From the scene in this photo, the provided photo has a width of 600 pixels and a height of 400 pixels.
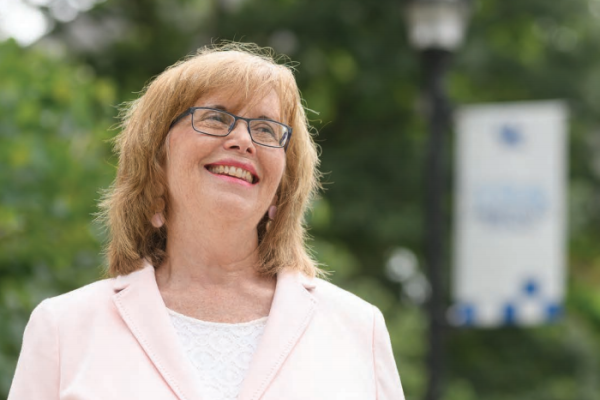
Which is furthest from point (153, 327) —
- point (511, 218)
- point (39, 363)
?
point (511, 218)

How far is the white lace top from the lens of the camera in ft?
8.12

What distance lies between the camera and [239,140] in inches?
98.2

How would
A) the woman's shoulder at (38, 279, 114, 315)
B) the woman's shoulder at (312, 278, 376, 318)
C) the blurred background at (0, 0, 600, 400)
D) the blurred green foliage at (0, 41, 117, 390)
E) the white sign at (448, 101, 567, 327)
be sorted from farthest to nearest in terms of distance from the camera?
the blurred background at (0, 0, 600, 400) < the white sign at (448, 101, 567, 327) < the blurred green foliage at (0, 41, 117, 390) < the woman's shoulder at (312, 278, 376, 318) < the woman's shoulder at (38, 279, 114, 315)

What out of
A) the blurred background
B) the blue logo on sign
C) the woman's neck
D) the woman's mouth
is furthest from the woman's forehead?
the blurred background

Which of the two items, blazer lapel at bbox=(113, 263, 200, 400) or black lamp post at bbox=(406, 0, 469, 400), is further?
black lamp post at bbox=(406, 0, 469, 400)

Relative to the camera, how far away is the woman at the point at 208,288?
2441mm

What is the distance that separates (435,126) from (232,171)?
5072 millimetres

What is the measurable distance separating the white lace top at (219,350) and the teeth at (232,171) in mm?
370

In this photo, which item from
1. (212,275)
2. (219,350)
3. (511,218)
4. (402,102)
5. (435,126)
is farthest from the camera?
(402,102)

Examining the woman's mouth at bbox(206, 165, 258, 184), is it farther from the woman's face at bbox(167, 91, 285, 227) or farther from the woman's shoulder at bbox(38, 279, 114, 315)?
the woman's shoulder at bbox(38, 279, 114, 315)

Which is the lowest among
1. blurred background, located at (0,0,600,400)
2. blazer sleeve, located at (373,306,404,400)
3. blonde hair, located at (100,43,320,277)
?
blurred background, located at (0,0,600,400)

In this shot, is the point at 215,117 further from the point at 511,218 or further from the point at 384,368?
the point at 511,218

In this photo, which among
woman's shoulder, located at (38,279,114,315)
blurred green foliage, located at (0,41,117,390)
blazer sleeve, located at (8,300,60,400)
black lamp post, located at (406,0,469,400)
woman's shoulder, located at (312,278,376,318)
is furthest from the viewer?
black lamp post, located at (406,0,469,400)

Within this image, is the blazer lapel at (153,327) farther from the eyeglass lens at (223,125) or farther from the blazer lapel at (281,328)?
the eyeglass lens at (223,125)
